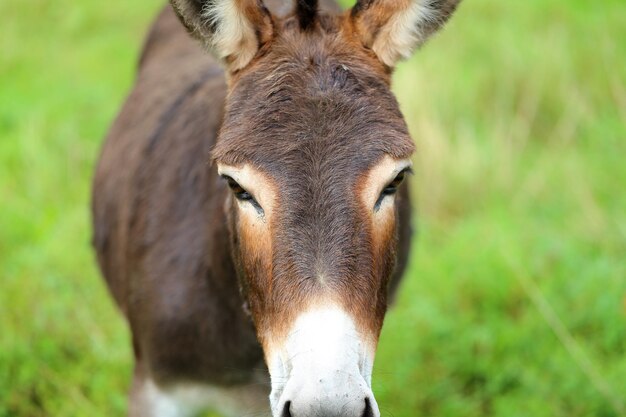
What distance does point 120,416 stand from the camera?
176 inches

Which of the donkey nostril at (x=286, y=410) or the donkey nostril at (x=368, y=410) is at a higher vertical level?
the donkey nostril at (x=286, y=410)

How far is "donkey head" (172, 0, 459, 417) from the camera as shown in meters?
2.40

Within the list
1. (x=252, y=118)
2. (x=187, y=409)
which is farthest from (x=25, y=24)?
(x=252, y=118)

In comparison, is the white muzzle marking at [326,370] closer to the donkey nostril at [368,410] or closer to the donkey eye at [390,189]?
the donkey nostril at [368,410]

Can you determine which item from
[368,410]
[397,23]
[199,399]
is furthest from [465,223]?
[368,410]

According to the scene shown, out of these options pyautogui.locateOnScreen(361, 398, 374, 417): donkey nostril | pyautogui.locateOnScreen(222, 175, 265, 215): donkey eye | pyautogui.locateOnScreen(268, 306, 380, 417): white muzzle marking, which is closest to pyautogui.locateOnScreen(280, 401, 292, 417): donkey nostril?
pyautogui.locateOnScreen(268, 306, 380, 417): white muzzle marking

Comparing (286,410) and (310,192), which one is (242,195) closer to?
(310,192)

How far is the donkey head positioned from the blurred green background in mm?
726

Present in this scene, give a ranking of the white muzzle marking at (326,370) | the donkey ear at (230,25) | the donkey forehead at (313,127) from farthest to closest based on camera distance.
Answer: the donkey ear at (230,25) < the donkey forehead at (313,127) < the white muzzle marking at (326,370)

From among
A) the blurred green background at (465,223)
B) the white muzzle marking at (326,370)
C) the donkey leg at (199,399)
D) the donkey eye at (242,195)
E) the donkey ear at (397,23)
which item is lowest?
the blurred green background at (465,223)

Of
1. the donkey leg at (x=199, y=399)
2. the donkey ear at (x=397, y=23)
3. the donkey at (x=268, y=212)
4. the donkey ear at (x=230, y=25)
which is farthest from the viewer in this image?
the donkey leg at (x=199, y=399)

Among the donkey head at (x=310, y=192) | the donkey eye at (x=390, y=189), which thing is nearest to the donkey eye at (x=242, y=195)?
the donkey head at (x=310, y=192)

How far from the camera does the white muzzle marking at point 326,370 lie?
2314mm

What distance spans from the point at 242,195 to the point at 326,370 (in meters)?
0.65
